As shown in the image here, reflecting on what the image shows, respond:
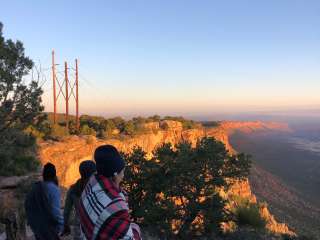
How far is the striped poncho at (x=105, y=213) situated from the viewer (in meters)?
2.67

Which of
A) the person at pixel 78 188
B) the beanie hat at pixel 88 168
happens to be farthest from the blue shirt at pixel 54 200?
the beanie hat at pixel 88 168

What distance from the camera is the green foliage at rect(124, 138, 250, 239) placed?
487 inches

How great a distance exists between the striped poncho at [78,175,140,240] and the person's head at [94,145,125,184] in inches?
1.9

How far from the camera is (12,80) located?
12.3 m

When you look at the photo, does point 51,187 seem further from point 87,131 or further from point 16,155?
point 87,131

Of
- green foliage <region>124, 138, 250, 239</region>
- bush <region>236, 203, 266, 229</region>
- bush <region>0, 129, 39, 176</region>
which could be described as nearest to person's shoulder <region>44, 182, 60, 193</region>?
green foliage <region>124, 138, 250, 239</region>

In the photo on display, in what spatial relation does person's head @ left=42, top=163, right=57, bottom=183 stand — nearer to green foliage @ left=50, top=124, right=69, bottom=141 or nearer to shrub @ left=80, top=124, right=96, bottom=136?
green foliage @ left=50, top=124, right=69, bottom=141

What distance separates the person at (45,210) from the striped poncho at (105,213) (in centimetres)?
248

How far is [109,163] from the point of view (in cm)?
288

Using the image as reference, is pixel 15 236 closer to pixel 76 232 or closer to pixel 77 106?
pixel 76 232

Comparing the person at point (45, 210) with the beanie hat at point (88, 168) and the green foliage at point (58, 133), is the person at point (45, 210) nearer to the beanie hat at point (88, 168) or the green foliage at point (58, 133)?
the beanie hat at point (88, 168)

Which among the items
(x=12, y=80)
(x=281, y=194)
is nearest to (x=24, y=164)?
(x=12, y=80)

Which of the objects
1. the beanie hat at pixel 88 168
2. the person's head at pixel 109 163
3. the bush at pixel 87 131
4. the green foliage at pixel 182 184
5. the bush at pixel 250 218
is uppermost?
the person's head at pixel 109 163

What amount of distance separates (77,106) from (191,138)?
1690 cm
